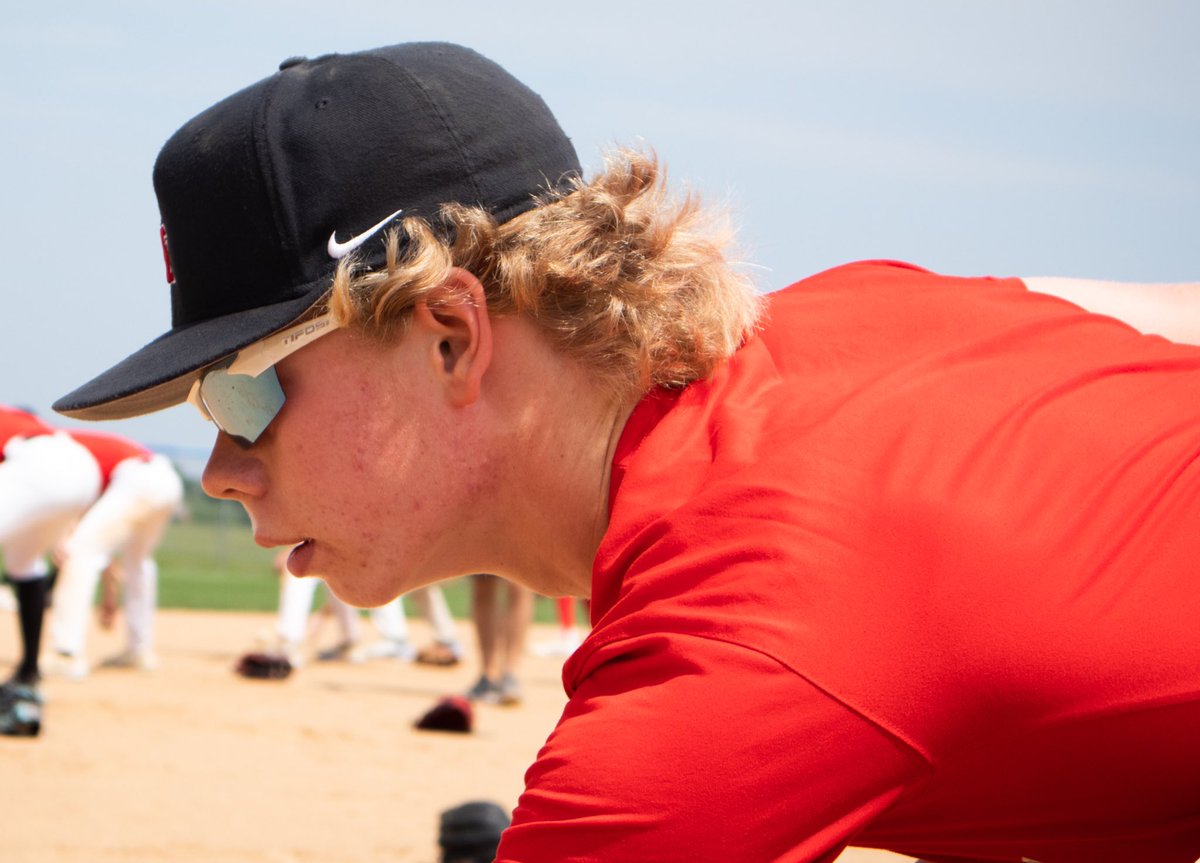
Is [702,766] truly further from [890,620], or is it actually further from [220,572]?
[220,572]

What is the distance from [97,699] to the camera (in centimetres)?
980

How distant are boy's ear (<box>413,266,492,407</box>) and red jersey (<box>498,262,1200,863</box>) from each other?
0.23 meters

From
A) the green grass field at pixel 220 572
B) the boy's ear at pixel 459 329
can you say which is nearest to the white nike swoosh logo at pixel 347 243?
the boy's ear at pixel 459 329

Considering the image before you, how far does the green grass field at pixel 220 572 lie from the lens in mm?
20781

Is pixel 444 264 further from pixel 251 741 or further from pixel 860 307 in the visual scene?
pixel 251 741

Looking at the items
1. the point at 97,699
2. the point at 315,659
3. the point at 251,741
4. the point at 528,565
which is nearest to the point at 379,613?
the point at 315,659

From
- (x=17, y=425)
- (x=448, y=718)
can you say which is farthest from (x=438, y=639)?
(x=17, y=425)

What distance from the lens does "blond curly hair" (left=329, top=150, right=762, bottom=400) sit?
1881 mm

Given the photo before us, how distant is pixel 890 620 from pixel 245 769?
675 centimetres

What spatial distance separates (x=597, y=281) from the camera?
1986 mm

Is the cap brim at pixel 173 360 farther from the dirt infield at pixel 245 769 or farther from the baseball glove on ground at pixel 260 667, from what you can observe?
the baseball glove on ground at pixel 260 667

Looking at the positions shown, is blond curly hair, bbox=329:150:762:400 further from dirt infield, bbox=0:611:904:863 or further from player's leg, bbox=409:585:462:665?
player's leg, bbox=409:585:462:665

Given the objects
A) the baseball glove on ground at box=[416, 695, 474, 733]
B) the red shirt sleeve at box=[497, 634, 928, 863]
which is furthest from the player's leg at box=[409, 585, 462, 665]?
the red shirt sleeve at box=[497, 634, 928, 863]

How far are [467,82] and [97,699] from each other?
29.0 feet
